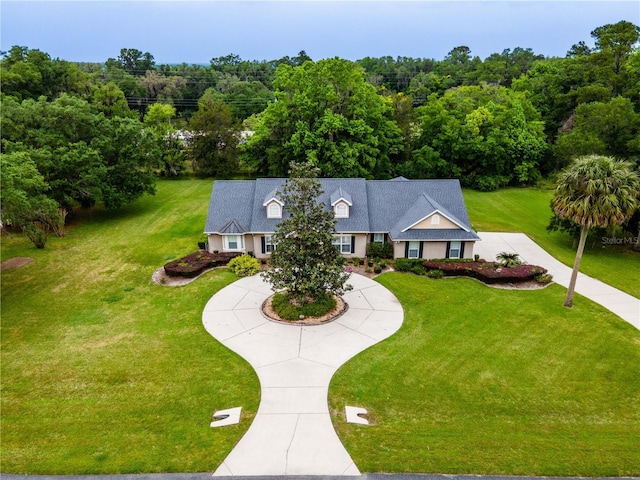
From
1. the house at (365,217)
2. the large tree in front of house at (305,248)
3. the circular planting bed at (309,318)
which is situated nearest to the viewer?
the large tree in front of house at (305,248)

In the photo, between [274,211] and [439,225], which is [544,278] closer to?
[439,225]

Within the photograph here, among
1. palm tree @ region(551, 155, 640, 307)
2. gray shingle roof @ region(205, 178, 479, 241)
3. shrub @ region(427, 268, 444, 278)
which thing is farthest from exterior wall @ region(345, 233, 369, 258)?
palm tree @ region(551, 155, 640, 307)

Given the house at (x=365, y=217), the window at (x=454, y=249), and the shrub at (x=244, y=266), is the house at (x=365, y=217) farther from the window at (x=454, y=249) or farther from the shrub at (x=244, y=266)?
the shrub at (x=244, y=266)

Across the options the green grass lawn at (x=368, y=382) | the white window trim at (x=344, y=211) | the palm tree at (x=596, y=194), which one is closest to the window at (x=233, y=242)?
the green grass lawn at (x=368, y=382)

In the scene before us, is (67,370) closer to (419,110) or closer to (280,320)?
(280,320)

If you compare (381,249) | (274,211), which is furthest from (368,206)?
(274,211)

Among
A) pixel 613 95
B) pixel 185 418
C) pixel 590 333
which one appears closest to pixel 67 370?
pixel 185 418
